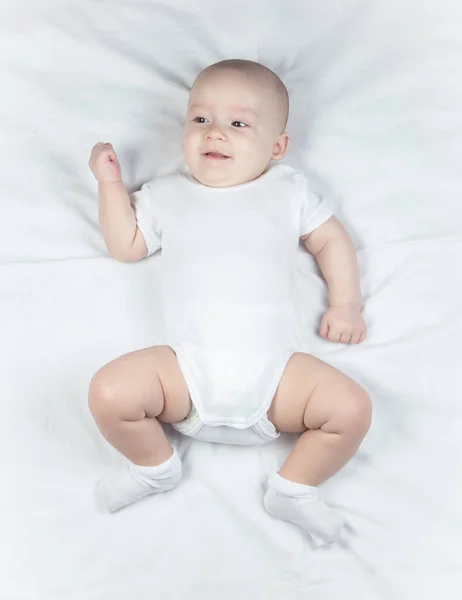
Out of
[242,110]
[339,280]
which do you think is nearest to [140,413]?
[339,280]

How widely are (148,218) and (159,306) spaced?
0.55 feet

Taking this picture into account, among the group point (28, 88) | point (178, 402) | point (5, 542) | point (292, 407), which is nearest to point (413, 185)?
point (292, 407)

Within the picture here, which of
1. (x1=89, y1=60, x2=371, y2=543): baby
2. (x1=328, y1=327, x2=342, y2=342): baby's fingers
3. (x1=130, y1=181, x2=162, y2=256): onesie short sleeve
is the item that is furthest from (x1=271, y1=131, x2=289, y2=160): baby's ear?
(x1=328, y1=327, x2=342, y2=342): baby's fingers

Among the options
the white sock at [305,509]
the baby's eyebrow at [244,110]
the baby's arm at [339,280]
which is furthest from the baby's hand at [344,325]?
the baby's eyebrow at [244,110]

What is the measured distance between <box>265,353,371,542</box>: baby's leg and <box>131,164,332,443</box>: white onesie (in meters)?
0.04

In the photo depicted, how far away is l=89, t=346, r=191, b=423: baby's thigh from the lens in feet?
4.83

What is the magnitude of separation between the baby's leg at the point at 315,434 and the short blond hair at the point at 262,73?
0.51 metres

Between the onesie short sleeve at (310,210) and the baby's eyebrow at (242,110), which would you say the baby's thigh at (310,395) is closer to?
the onesie short sleeve at (310,210)

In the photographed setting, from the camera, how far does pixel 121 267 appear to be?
1.70 metres

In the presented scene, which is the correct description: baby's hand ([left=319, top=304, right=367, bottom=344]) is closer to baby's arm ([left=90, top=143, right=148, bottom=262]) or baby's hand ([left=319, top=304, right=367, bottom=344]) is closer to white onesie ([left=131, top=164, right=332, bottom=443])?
white onesie ([left=131, top=164, right=332, bottom=443])

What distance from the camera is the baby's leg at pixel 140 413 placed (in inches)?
58.1

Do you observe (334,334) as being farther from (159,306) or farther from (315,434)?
(159,306)

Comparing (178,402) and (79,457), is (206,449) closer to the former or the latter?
(178,402)

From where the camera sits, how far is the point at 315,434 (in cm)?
151
